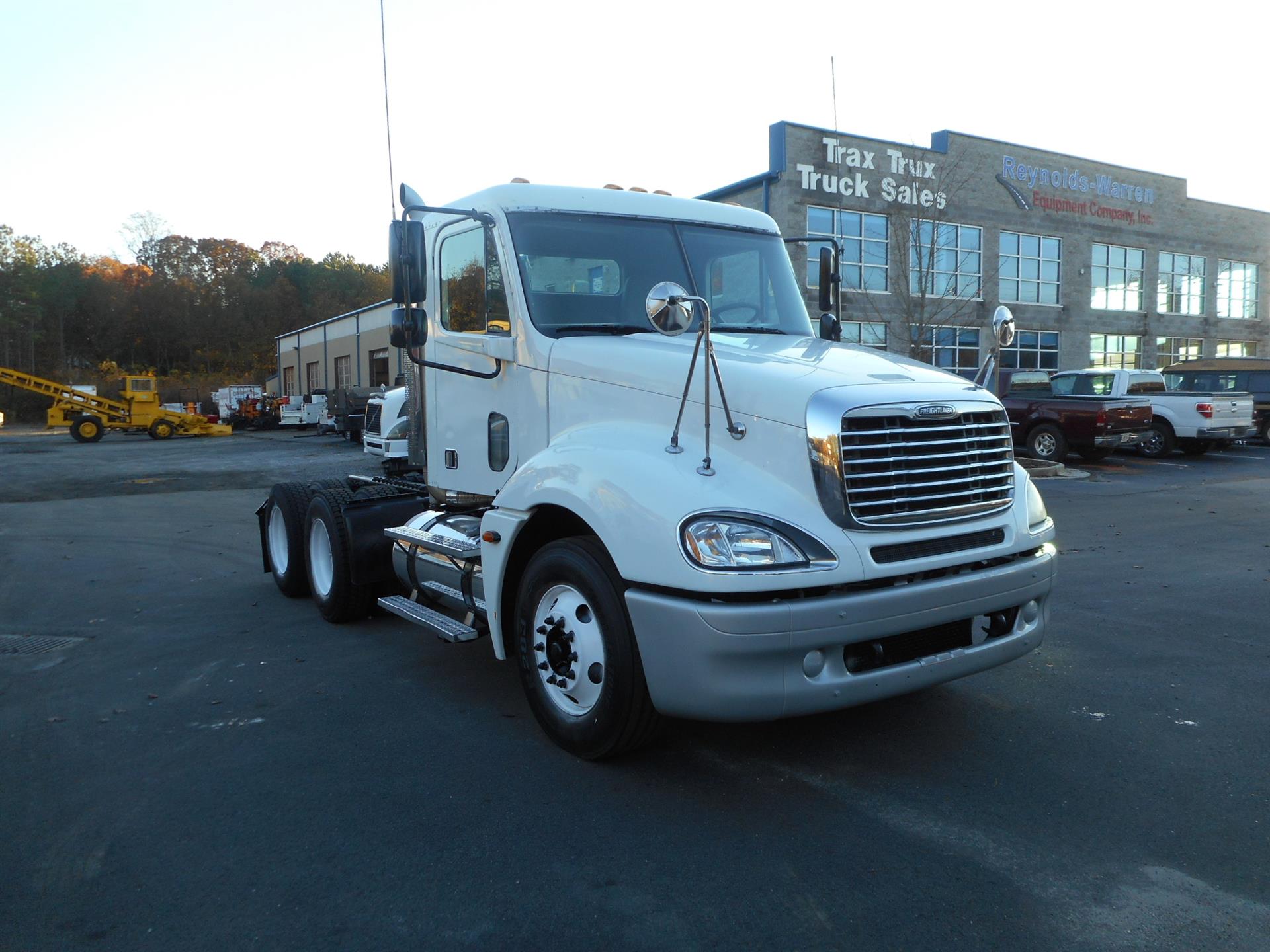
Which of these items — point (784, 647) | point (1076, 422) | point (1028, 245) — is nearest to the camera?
point (784, 647)

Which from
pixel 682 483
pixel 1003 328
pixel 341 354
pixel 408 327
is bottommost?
pixel 682 483

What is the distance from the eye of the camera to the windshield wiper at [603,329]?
4883mm

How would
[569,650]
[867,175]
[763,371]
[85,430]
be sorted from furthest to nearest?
[85,430]
[867,175]
[569,650]
[763,371]

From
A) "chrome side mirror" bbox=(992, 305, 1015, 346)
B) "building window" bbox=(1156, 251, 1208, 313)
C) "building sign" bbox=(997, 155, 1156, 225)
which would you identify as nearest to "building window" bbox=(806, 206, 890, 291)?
"building sign" bbox=(997, 155, 1156, 225)

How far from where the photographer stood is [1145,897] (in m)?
3.05

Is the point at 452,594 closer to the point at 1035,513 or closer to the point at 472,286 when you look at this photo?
the point at 472,286

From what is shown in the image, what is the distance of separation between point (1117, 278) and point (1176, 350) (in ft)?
17.4

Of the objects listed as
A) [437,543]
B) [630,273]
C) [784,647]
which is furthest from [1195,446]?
[784,647]

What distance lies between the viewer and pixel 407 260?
16.9 ft

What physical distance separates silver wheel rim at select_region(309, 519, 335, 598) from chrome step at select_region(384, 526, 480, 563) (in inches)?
33.1

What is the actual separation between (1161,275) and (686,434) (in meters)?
42.3

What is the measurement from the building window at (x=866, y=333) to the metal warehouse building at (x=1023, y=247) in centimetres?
10

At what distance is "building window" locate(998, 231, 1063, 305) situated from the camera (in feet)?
113

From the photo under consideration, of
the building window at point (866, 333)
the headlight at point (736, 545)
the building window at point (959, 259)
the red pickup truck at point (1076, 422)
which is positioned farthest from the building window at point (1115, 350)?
the headlight at point (736, 545)
